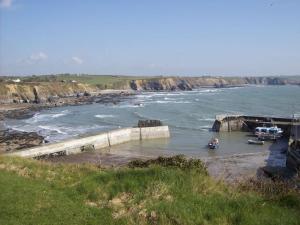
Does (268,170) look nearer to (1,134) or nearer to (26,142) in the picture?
(26,142)

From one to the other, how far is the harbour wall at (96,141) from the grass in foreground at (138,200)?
24.6 metres

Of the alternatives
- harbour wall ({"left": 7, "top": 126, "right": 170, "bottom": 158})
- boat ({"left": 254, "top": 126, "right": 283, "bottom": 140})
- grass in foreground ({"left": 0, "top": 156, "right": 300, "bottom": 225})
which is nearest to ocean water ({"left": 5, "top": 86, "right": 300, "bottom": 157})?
harbour wall ({"left": 7, "top": 126, "right": 170, "bottom": 158})

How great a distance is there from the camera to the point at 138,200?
1147cm

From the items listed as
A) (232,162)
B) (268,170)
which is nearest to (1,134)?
(232,162)

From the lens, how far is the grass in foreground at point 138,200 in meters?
10.1

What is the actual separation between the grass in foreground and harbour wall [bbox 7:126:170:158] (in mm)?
24639

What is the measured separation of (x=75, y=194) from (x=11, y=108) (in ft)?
309

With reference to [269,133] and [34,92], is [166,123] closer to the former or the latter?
[269,133]

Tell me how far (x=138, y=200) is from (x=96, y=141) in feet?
122

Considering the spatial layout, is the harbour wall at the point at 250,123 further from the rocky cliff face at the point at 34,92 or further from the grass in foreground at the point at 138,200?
the rocky cliff face at the point at 34,92

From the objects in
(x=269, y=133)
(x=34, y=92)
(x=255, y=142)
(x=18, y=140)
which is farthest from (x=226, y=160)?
(x=34, y=92)

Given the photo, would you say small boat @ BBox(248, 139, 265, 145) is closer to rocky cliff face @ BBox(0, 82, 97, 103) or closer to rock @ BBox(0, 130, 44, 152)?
rock @ BBox(0, 130, 44, 152)

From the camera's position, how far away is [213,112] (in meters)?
86.6

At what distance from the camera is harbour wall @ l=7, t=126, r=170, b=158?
41.6 meters
